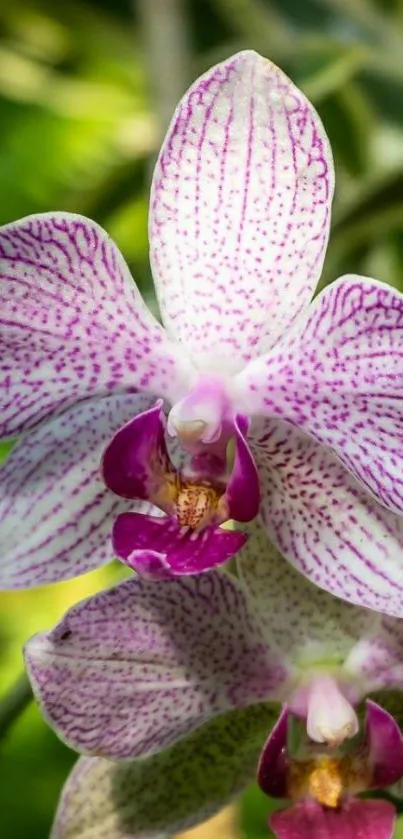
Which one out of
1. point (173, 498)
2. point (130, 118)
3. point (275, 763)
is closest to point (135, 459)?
point (173, 498)

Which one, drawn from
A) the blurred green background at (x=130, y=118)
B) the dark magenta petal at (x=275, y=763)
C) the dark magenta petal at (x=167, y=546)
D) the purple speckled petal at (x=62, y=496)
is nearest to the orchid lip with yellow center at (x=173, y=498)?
the dark magenta petal at (x=167, y=546)

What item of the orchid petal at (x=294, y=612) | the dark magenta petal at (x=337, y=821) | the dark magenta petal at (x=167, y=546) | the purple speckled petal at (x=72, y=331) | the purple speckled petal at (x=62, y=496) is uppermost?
the purple speckled petal at (x=72, y=331)

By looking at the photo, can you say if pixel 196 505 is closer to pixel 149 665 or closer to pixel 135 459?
pixel 135 459

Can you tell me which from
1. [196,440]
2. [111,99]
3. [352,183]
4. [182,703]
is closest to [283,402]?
[196,440]

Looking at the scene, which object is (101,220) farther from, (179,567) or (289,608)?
(179,567)

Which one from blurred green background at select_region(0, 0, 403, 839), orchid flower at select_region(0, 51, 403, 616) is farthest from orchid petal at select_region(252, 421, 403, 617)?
blurred green background at select_region(0, 0, 403, 839)

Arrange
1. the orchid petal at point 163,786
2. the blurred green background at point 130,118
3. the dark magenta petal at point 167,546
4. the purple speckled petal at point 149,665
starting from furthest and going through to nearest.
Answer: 1. the blurred green background at point 130,118
2. the orchid petal at point 163,786
3. the purple speckled petal at point 149,665
4. the dark magenta petal at point 167,546

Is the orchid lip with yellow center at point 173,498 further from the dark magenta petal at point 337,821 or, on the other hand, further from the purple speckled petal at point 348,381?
the dark magenta petal at point 337,821
